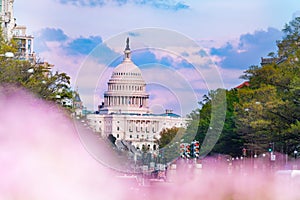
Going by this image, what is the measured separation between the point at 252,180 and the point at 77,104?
67556mm

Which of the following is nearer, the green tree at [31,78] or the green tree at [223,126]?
the green tree at [31,78]

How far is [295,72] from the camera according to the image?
78500 millimetres

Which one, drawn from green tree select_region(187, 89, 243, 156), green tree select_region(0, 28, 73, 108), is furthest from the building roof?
green tree select_region(0, 28, 73, 108)

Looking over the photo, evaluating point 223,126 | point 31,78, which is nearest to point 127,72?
point 223,126

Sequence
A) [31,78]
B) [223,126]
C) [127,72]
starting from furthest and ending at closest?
[127,72] < [223,126] < [31,78]

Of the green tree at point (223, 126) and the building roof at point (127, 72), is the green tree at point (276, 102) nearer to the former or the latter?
the green tree at point (223, 126)

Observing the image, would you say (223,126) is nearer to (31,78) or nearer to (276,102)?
(276,102)

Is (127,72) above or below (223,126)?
above

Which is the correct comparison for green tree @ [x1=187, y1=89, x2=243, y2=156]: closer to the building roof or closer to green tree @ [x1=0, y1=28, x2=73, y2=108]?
Result: the building roof

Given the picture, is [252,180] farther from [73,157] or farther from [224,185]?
[73,157]

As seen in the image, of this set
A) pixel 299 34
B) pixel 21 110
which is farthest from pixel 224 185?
pixel 299 34

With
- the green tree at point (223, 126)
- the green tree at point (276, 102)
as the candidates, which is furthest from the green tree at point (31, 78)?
the green tree at point (223, 126)


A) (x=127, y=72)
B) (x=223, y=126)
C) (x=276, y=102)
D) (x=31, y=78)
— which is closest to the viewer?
(x=31, y=78)

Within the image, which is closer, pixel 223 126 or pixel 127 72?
pixel 223 126
